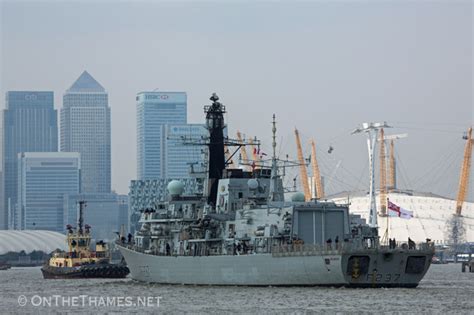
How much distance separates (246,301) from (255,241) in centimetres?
1194

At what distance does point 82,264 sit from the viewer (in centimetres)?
13250

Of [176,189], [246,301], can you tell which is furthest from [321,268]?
[176,189]

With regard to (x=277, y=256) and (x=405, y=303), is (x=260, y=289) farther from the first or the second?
(x=405, y=303)

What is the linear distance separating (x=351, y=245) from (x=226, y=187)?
16.7m

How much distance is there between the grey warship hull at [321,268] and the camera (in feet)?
→ 275

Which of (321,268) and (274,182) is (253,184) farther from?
(321,268)

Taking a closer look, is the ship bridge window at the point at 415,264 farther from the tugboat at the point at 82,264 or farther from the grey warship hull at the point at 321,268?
the tugboat at the point at 82,264

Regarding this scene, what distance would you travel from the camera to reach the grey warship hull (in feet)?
275

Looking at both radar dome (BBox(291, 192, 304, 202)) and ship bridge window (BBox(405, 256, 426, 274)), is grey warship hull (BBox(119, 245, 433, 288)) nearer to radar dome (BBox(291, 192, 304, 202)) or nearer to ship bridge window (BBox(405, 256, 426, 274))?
ship bridge window (BBox(405, 256, 426, 274))

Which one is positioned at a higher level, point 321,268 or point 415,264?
point 415,264

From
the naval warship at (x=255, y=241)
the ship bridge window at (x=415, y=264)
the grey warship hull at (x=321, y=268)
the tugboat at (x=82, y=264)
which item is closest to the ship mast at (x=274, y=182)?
the naval warship at (x=255, y=241)

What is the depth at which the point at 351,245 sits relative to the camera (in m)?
84.1

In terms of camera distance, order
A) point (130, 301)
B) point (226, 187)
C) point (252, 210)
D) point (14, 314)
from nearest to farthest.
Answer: point (14, 314) < point (130, 301) < point (252, 210) < point (226, 187)

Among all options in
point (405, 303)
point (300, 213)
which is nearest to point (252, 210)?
point (300, 213)
